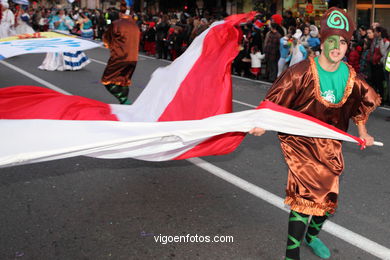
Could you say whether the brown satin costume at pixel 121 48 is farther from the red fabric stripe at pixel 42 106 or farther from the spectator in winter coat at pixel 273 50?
the spectator in winter coat at pixel 273 50

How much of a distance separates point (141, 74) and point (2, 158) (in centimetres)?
1124

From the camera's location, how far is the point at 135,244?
13.1 feet

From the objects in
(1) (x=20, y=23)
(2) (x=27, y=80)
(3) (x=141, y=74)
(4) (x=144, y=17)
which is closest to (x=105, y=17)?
(4) (x=144, y=17)

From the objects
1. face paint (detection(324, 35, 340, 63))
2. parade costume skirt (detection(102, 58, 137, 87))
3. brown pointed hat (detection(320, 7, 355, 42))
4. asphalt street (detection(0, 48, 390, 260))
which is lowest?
asphalt street (detection(0, 48, 390, 260))

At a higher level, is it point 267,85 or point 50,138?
point 50,138

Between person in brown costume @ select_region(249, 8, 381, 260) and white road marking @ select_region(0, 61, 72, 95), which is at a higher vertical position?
person in brown costume @ select_region(249, 8, 381, 260)

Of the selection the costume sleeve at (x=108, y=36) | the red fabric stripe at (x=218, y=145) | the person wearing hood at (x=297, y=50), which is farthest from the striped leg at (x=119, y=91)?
the person wearing hood at (x=297, y=50)

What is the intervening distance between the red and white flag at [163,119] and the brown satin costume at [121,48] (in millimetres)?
2072

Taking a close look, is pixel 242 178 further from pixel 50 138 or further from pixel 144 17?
pixel 144 17

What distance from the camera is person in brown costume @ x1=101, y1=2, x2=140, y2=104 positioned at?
301 inches

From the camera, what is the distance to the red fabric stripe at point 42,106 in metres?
4.64

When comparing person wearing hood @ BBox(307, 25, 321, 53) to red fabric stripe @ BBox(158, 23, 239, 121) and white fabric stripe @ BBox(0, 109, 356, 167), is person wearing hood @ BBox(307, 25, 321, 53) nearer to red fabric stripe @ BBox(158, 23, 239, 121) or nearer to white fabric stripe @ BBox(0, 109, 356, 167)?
red fabric stripe @ BBox(158, 23, 239, 121)

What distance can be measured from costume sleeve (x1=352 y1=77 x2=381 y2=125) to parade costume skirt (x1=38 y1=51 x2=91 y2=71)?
37.4ft

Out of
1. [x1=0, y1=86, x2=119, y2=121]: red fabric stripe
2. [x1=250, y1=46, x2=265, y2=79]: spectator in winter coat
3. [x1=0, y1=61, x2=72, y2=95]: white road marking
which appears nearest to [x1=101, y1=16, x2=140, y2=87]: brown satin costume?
[x1=0, y1=86, x2=119, y2=121]: red fabric stripe
